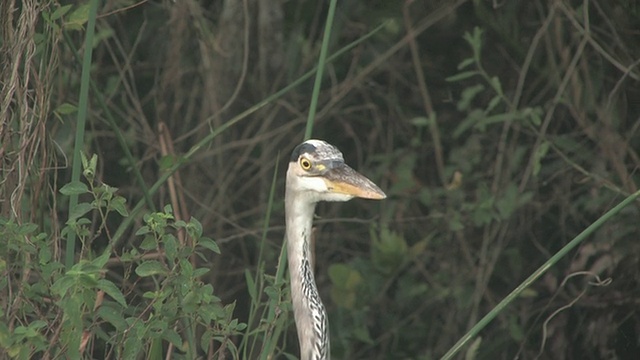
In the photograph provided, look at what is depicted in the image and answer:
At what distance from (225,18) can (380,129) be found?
769mm

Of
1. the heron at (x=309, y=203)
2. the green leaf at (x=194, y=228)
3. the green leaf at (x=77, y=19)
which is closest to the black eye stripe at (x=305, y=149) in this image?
the heron at (x=309, y=203)

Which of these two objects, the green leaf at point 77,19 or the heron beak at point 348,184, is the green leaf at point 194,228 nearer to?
the heron beak at point 348,184

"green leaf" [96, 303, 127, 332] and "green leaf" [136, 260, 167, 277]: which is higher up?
"green leaf" [136, 260, 167, 277]

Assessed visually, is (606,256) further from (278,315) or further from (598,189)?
(278,315)

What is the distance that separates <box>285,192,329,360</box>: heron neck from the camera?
12.0ft

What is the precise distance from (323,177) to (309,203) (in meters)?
0.08

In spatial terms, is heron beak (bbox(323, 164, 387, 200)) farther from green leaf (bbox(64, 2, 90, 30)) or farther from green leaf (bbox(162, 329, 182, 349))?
green leaf (bbox(64, 2, 90, 30))

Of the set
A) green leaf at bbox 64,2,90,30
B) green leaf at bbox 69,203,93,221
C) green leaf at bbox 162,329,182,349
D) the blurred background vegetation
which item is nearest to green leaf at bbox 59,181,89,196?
green leaf at bbox 69,203,93,221

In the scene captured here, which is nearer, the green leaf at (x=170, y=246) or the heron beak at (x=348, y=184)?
the green leaf at (x=170, y=246)

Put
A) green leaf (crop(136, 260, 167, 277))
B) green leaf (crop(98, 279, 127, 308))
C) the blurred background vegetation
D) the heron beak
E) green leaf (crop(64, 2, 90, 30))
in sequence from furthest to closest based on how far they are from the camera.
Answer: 1. the blurred background vegetation
2. green leaf (crop(64, 2, 90, 30))
3. the heron beak
4. green leaf (crop(136, 260, 167, 277))
5. green leaf (crop(98, 279, 127, 308))

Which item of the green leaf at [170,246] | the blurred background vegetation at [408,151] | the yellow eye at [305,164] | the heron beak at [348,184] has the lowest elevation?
the blurred background vegetation at [408,151]

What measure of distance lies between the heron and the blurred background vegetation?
1.30m

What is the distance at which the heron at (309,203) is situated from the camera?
11.9ft

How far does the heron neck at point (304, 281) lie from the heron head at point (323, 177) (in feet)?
0.14
